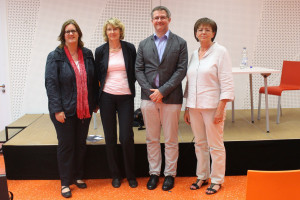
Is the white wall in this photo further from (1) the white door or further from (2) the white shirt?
(2) the white shirt

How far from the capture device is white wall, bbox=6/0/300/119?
16.0 feet

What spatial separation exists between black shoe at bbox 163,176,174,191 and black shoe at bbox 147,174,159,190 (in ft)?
0.31

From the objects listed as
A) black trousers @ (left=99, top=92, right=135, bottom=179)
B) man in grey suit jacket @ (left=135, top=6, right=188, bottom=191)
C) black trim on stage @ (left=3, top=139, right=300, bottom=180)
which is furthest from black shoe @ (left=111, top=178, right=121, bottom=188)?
man in grey suit jacket @ (left=135, top=6, right=188, bottom=191)

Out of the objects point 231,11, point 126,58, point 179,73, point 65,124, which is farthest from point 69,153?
point 231,11

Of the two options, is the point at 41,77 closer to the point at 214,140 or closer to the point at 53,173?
the point at 53,173

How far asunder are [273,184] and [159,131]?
1.75 metres

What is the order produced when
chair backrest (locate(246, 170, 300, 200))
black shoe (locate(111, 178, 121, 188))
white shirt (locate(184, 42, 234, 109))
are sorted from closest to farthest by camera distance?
chair backrest (locate(246, 170, 300, 200)) < white shirt (locate(184, 42, 234, 109)) < black shoe (locate(111, 178, 121, 188))

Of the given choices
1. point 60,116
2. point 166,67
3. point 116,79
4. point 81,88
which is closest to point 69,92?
point 81,88

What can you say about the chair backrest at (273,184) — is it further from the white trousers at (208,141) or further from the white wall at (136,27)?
the white wall at (136,27)

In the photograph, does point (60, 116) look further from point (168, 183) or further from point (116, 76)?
point (168, 183)

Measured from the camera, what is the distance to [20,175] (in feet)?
11.6

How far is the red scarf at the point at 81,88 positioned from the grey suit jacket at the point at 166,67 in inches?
18.9

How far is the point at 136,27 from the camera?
16.4ft

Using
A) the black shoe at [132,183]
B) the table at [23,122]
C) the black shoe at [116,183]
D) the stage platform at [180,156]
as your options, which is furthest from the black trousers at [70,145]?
the table at [23,122]
